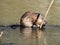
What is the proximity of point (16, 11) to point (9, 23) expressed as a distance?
86 centimetres

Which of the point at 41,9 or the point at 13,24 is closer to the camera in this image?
the point at 13,24

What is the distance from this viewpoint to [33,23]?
29.9ft

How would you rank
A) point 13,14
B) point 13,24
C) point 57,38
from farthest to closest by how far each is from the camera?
point 13,14
point 13,24
point 57,38

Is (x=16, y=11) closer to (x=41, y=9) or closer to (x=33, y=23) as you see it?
(x=41, y=9)

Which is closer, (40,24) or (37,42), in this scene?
(37,42)

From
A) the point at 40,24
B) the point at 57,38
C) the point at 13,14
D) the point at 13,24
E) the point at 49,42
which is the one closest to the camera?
the point at 49,42

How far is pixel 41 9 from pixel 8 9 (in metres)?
0.99

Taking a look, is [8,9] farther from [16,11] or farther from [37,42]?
[37,42]

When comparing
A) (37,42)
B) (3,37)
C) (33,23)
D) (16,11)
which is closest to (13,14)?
(16,11)

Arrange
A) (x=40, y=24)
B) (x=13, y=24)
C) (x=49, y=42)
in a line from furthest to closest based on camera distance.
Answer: (x=13, y=24) < (x=40, y=24) < (x=49, y=42)

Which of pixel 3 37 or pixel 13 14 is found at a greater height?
pixel 3 37

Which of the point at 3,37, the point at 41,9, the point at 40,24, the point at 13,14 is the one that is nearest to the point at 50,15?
the point at 41,9

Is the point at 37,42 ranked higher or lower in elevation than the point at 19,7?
higher

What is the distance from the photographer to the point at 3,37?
7.02 meters
